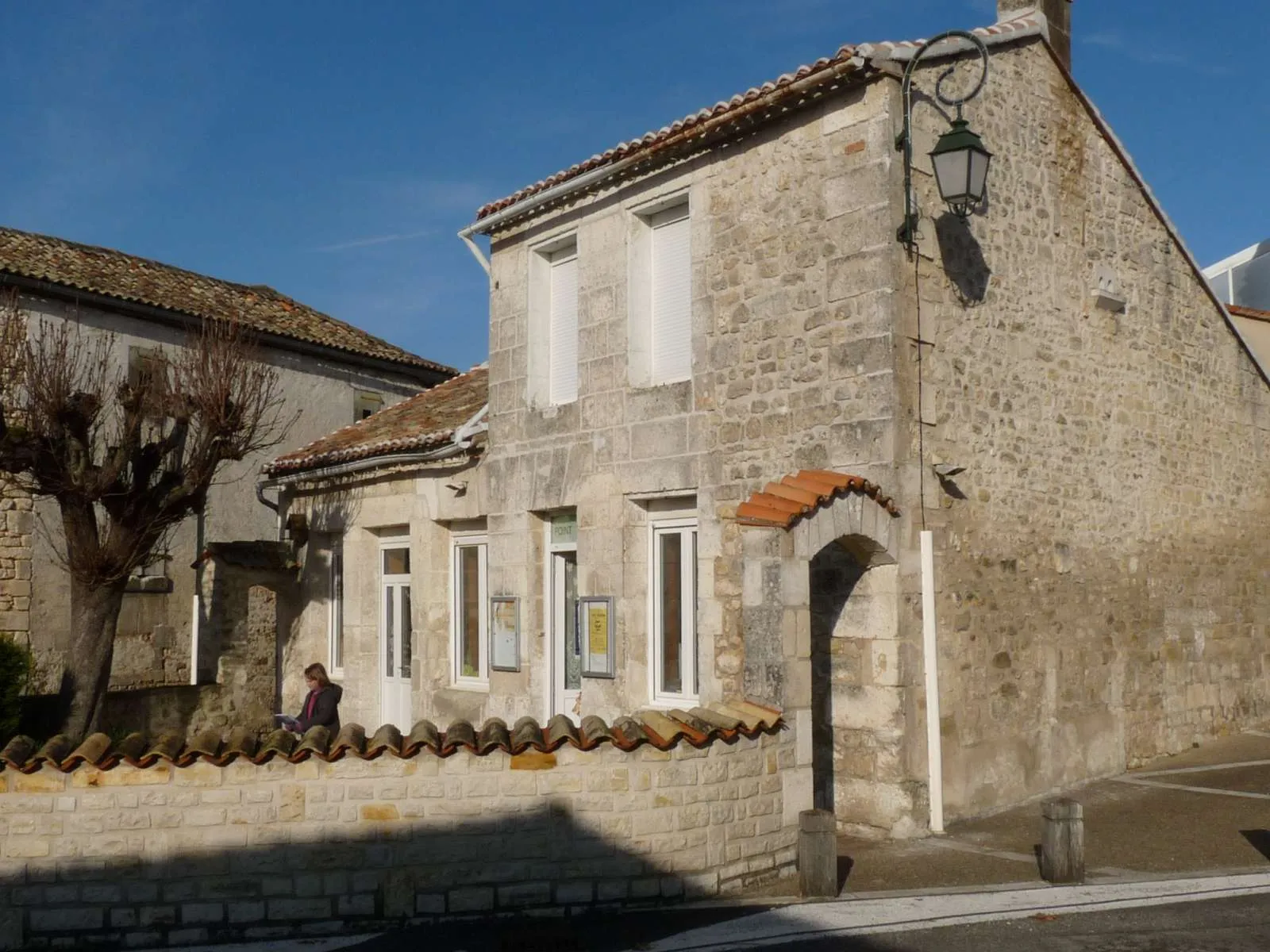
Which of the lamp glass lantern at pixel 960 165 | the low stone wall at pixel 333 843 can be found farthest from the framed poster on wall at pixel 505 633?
the lamp glass lantern at pixel 960 165

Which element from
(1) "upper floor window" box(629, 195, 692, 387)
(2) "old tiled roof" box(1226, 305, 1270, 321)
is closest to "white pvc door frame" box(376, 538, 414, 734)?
(1) "upper floor window" box(629, 195, 692, 387)

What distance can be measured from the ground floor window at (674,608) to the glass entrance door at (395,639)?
3858 millimetres

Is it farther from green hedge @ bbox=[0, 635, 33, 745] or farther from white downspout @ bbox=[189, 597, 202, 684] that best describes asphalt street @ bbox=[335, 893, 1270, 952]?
white downspout @ bbox=[189, 597, 202, 684]

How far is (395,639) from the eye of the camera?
1303 centimetres

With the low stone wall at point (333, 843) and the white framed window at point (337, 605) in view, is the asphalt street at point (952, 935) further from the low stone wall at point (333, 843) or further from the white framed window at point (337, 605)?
the white framed window at point (337, 605)

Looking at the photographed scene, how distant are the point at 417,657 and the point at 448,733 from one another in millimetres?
5748

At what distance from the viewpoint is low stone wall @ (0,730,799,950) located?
6176 mm

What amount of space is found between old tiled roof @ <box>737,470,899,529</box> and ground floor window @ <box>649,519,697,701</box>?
178 centimetres

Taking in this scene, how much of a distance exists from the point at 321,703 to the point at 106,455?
3058 millimetres

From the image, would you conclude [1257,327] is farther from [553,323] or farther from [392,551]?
[392,551]

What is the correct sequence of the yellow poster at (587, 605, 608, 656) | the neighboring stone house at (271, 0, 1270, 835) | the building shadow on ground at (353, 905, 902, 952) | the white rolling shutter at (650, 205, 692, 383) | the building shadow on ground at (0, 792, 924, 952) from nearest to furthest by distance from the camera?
the building shadow on ground at (353, 905, 902, 952) < the building shadow on ground at (0, 792, 924, 952) < the neighboring stone house at (271, 0, 1270, 835) < the white rolling shutter at (650, 205, 692, 383) < the yellow poster at (587, 605, 608, 656)

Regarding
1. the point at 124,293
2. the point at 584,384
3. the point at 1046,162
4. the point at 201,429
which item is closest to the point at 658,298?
the point at 584,384

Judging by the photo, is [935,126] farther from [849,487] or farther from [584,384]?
[584,384]

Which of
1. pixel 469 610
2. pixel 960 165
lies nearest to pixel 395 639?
pixel 469 610
